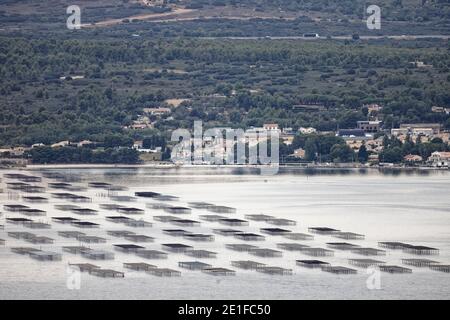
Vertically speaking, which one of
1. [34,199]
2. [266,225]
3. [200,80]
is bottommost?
[200,80]

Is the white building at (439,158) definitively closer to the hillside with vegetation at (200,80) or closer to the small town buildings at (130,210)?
the hillside with vegetation at (200,80)

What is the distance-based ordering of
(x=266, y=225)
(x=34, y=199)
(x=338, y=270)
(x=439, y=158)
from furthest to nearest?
(x=439, y=158), (x=34, y=199), (x=266, y=225), (x=338, y=270)

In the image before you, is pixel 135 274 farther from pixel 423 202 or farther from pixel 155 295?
pixel 423 202

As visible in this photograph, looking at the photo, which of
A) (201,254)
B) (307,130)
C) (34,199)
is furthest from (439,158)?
(201,254)

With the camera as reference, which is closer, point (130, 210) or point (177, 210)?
point (130, 210)

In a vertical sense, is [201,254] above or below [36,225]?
Result: above

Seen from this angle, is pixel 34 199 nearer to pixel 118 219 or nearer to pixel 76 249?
pixel 118 219

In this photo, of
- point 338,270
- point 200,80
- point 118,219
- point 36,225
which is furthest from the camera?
point 200,80

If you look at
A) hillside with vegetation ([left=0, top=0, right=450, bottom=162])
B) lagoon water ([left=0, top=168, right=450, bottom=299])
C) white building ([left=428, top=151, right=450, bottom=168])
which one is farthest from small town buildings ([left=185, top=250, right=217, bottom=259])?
white building ([left=428, top=151, right=450, bottom=168])
